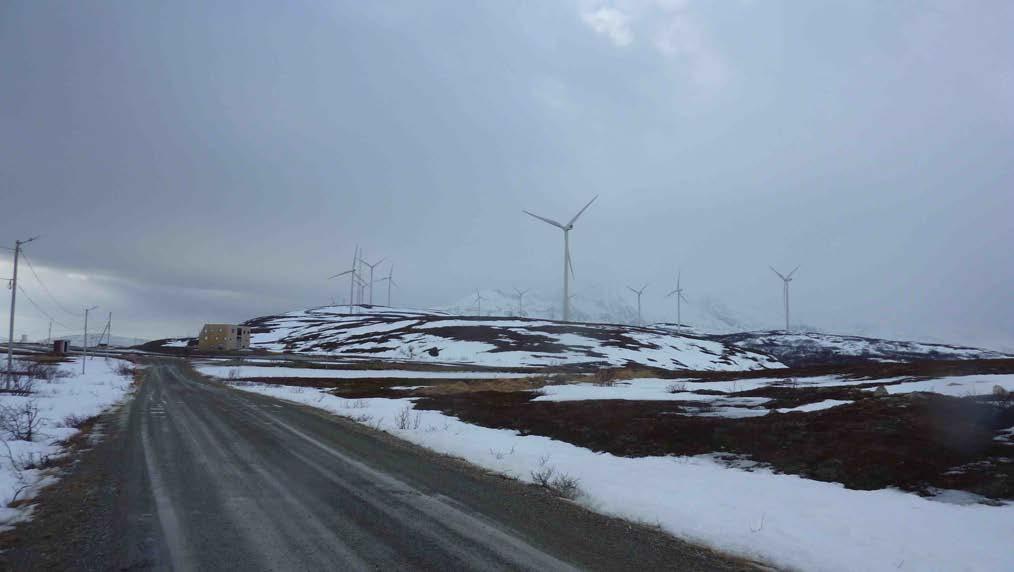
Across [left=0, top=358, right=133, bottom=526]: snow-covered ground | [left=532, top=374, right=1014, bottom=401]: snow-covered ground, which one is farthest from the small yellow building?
[left=532, top=374, right=1014, bottom=401]: snow-covered ground

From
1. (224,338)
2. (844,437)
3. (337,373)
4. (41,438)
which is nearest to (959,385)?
(844,437)

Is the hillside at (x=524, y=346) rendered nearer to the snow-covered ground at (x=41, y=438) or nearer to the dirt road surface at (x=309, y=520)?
the snow-covered ground at (x=41, y=438)

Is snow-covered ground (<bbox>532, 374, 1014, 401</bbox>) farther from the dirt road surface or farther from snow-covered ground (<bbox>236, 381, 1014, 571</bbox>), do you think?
the dirt road surface

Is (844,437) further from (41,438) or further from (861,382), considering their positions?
(41,438)

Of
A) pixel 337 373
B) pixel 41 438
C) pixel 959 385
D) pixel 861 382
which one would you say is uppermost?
pixel 959 385

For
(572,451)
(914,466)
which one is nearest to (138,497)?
(572,451)

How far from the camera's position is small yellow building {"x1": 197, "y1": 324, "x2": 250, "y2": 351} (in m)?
144

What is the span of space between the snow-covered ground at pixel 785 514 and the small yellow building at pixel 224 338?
146 m

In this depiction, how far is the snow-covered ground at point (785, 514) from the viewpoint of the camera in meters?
8.29

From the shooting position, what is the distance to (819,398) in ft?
78.9

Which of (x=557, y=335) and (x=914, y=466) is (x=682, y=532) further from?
(x=557, y=335)

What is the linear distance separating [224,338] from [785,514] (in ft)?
511

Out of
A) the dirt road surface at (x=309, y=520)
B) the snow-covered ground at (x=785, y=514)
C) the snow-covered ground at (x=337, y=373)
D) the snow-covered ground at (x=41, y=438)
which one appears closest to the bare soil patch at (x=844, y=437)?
the snow-covered ground at (x=785, y=514)

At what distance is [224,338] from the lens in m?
145
